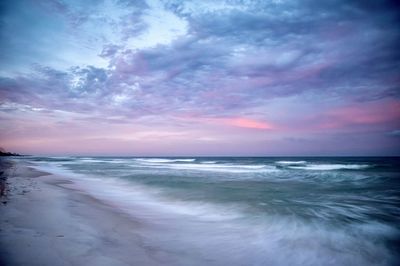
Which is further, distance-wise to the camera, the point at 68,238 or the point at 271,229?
the point at 271,229

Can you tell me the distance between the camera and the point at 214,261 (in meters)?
4.42

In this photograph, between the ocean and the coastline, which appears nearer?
the coastline

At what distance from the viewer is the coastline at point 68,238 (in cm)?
383

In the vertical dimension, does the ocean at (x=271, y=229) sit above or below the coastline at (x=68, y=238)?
below

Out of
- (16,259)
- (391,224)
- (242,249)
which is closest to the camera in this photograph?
(16,259)

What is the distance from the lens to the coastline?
3.83m

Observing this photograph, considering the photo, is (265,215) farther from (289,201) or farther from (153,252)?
(153,252)

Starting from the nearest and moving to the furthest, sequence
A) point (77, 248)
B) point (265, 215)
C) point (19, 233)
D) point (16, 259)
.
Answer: point (16, 259), point (77, 248), point (19, 233), point (265, 215)

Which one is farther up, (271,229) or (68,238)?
(68,238)

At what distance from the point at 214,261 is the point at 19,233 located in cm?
379

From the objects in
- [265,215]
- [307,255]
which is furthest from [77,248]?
[265,215]

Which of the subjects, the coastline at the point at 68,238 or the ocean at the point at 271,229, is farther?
the ocean at the point at 271,229

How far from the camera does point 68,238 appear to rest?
4.74m

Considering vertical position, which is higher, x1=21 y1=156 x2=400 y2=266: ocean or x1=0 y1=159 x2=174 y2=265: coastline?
x1=0 y1=159 x2=174 y2=265: coastline
